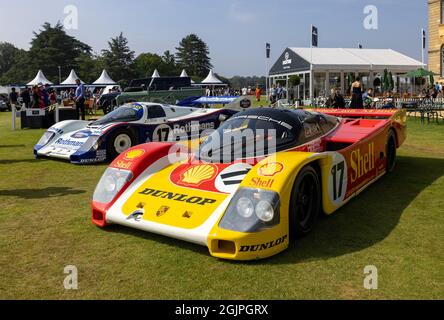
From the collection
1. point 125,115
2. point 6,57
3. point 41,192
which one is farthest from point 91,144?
point 6,57

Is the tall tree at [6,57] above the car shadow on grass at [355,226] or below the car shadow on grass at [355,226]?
above

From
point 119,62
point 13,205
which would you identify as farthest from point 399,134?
point 119,62

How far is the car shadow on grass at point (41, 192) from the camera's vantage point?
19.5 ft

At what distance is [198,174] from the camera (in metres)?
4.51

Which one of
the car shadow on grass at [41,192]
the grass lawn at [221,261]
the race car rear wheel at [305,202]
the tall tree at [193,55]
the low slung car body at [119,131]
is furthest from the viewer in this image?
the tall tree at [193,55]

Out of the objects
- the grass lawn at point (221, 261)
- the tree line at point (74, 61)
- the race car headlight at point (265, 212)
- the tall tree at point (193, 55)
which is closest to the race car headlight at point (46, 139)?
the grass lawn at point (221, 261)

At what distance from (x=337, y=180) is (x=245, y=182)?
1314mm

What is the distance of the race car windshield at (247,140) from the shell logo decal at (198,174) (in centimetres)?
24

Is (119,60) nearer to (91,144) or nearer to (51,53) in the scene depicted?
(51,53)

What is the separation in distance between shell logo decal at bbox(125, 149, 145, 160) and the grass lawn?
2.73ft

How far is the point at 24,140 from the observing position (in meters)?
12.6

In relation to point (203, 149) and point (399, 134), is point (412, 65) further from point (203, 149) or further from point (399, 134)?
point (203, 149)

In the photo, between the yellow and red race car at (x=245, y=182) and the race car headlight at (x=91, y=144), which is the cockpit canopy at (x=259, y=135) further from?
the race car headlight at (x=91, y=144)
